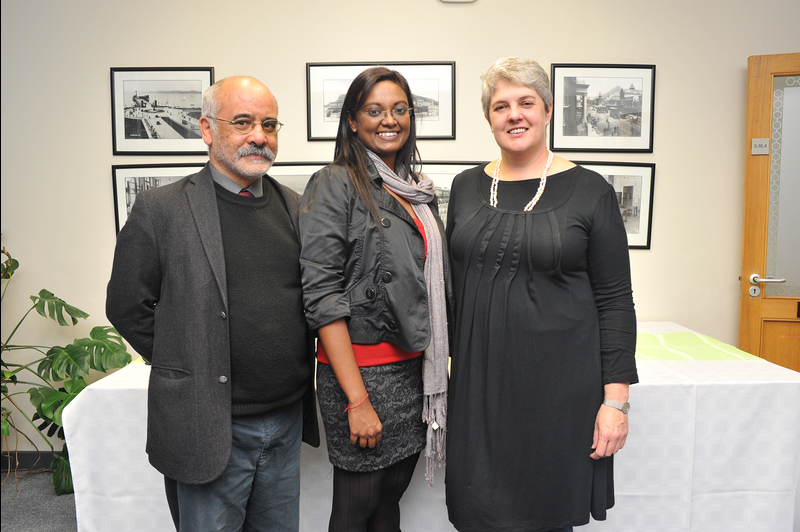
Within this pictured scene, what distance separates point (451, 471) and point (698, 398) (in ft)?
3.96

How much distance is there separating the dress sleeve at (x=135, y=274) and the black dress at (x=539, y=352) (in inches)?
33.3

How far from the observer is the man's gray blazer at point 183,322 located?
1.29m

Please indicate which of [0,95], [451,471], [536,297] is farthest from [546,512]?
[0,95]

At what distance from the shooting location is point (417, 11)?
9.46 feet

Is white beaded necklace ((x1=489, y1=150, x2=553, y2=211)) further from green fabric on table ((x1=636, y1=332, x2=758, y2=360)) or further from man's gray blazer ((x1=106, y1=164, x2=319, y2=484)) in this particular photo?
green fabric on table ((x1=636, y1=332, x2=758, y2=360))

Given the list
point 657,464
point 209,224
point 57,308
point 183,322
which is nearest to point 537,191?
point 209,224

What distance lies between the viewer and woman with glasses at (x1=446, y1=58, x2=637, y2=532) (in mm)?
1381

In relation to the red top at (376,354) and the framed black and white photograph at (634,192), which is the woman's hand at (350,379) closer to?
the red top at (376,354)

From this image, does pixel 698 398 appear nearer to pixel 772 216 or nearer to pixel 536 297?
pixel 536 297

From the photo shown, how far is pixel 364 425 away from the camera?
1.31m

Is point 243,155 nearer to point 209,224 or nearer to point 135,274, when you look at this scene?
point 209,224

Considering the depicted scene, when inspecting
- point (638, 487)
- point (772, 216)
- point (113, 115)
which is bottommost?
point (638, 487)

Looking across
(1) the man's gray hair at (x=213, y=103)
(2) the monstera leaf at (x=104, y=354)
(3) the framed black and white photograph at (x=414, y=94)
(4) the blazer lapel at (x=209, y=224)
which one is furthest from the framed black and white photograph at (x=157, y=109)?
(4) the blazer lapel at (x=209, y=224)

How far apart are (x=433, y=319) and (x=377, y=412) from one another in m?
0.30
